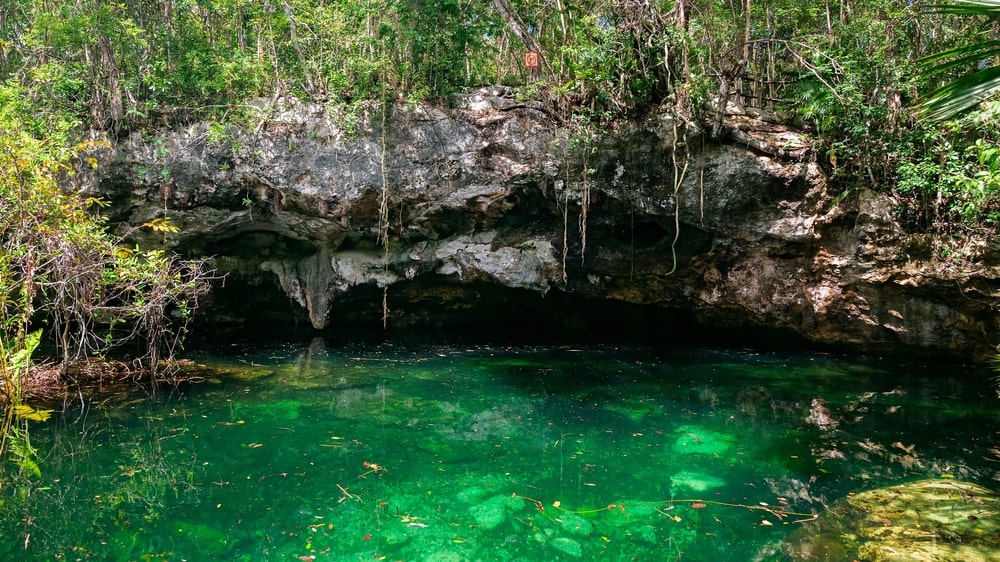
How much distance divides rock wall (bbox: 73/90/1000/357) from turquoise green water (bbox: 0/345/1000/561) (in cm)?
125

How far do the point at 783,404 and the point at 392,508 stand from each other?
492 cm

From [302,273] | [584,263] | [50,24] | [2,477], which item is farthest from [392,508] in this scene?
[50,24]

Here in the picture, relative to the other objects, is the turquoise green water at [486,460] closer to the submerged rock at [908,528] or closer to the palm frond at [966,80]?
the submerged rock at [908,528]

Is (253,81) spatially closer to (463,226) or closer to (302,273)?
(302,273)

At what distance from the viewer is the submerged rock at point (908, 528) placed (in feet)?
12.1

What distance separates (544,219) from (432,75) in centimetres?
299

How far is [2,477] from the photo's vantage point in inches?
188

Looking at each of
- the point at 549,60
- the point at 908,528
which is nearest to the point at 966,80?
the point at 908,528

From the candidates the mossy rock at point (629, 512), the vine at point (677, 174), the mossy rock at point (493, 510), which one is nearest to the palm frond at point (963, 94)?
the mossy rock at point (629, 512)

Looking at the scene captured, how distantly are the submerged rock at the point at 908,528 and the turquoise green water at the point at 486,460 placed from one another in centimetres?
19

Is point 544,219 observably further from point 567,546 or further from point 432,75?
point 567,546

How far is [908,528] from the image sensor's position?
3.97m

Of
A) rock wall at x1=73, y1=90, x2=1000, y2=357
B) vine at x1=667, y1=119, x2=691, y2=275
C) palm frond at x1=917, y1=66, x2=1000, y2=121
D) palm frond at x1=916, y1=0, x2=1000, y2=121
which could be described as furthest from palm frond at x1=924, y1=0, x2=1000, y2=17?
rock wall at x1=73, y1=90, x2=1000, y2=357

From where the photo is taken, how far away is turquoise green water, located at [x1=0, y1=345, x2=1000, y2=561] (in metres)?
3.87
